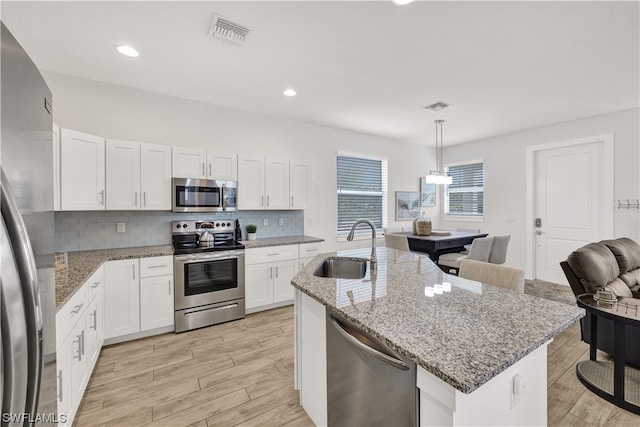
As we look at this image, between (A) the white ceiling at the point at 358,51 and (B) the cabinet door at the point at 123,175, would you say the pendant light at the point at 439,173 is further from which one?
(B) the cabinet door at the point at 123,175

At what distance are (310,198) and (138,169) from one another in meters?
2.30

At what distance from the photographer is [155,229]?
3318 millimetres

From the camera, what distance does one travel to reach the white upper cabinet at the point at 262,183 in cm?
358

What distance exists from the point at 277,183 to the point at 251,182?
1.21 ft

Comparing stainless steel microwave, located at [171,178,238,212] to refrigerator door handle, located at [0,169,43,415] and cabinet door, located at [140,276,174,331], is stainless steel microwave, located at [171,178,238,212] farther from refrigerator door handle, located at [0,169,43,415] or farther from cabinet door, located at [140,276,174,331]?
refrigerator door handle, located at [0,169,43,415]

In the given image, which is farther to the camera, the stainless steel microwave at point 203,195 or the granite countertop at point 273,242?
the granite countertop at point 273,242

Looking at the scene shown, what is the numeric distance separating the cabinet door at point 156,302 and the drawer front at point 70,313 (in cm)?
85

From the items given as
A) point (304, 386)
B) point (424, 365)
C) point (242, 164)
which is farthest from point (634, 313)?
point (242, 164)

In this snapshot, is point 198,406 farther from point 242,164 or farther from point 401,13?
point 401,13

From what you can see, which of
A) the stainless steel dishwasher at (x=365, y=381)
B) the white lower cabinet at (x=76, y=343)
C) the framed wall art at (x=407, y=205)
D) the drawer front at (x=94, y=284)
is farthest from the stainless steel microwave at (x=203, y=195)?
the framed wall art at (x=407, y=205)

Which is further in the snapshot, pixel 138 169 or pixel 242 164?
pixel 242 164

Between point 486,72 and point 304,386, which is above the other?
point 486,72

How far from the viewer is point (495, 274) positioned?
1.89 m

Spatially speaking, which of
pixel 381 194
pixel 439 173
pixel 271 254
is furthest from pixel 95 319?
pixel 439 173
